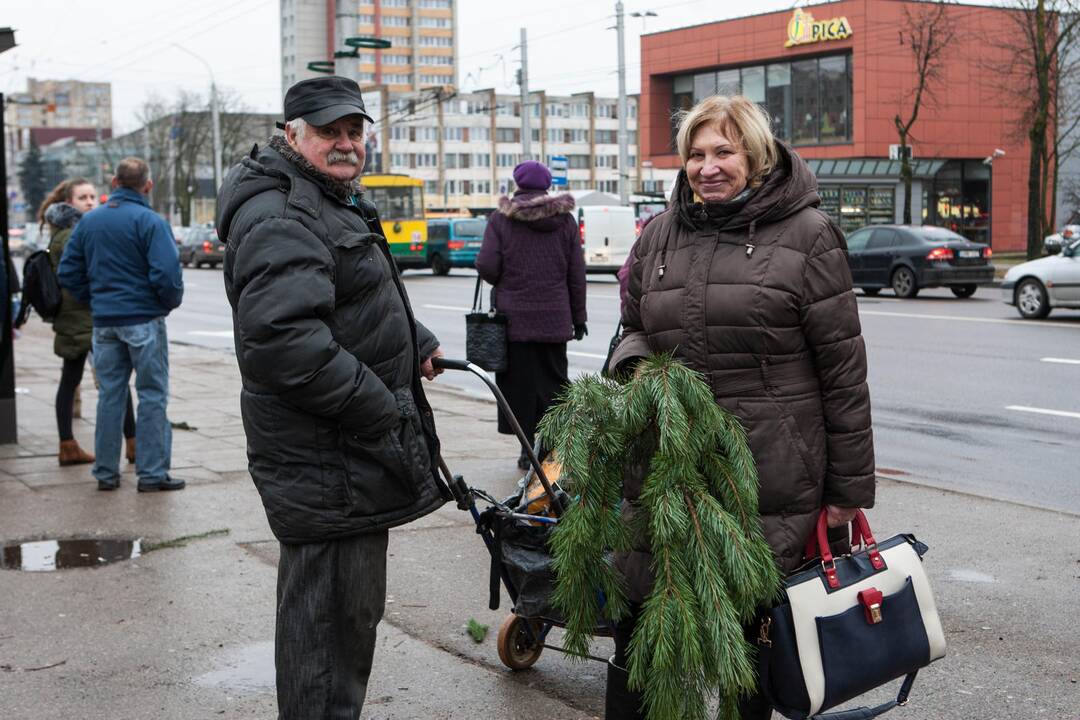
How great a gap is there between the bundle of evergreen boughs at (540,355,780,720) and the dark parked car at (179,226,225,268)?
4722 cm

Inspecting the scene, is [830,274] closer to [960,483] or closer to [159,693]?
[159,693]

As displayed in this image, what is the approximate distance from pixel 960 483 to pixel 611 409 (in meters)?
5.70

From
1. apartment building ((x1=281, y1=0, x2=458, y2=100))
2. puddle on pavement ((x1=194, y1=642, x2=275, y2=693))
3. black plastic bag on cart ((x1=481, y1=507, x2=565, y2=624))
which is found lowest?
puddle on pavement ((x1=194, y1=642, x2=275, y2=693))

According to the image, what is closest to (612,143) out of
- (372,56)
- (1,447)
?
(372,56)

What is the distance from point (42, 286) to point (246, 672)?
4819 millimetres

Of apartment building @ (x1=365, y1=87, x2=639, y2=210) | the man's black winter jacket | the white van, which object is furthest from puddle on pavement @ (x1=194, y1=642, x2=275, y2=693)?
apartment building @ (x1=365, y1=87, x2=639, y2=210)

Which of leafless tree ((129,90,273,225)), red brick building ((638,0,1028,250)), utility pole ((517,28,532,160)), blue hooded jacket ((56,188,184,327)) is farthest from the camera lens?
leafless tree ((129,90,273,225))

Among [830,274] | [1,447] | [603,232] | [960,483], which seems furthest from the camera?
[603,232]

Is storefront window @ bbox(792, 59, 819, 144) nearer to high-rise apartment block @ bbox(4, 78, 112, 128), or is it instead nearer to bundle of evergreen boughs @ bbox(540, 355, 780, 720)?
bundle of evergreen boughs @ bbox(540, 355, 780, 720)

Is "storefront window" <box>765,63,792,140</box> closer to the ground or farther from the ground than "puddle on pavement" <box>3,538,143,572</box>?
farther from the ground

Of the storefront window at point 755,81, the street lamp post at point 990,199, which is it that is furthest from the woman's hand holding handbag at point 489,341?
the street lamp post at point 990,199

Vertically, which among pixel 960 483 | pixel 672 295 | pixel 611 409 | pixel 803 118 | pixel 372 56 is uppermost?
pixel 372 56

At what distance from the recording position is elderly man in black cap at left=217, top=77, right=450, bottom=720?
320 cm

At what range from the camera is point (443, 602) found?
5.51 m
